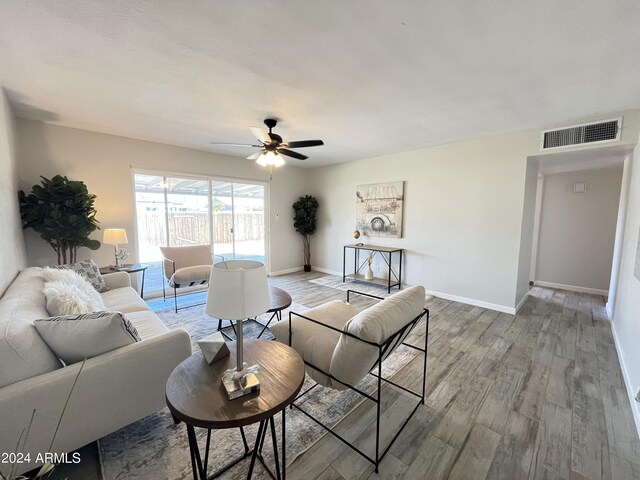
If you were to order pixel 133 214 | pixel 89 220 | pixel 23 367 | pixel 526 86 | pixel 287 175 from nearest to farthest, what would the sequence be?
1. pixel 23 367
2. pixel 526 86
3. pixel 89 220
4. pixel 133 214
5. pixel 287 175

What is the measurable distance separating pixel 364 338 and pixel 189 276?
3099 mm

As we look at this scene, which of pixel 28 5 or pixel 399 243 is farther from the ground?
pixel 28 5

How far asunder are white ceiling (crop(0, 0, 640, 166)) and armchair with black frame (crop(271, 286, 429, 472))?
1743mm

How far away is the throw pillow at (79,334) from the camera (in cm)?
135

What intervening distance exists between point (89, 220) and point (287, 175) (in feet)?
12.1

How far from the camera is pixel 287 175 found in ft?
19.9

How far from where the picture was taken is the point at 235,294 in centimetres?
110

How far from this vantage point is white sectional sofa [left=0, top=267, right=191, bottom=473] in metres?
1.17

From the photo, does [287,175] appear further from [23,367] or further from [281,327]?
[23,367]

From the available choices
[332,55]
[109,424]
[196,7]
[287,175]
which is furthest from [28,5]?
[287,175]

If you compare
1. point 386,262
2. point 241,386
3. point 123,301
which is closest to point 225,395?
point 241,386

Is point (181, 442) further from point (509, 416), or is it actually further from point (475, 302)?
point (475, 302)

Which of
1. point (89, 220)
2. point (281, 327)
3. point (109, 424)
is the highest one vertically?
point (89, 220)

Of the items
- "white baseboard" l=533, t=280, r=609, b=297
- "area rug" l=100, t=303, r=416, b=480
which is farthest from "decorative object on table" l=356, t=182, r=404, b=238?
"area rug" l=100, t=303, r=416, b=480
